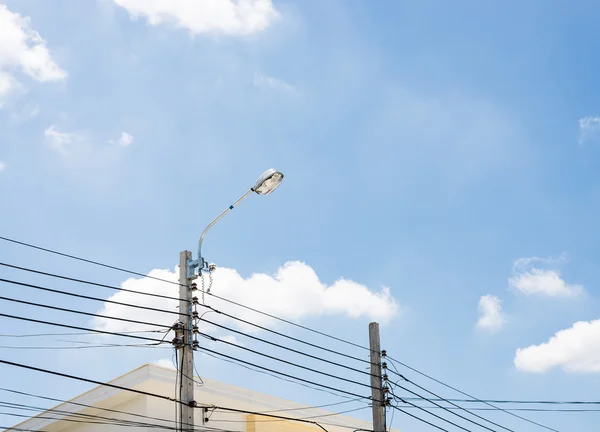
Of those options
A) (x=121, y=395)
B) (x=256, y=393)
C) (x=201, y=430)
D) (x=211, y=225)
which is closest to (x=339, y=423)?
(x=256, y=393)

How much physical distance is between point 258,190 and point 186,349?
3.25m

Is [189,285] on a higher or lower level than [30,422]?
higher

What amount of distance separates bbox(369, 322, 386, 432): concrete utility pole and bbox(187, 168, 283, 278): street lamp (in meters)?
6.39

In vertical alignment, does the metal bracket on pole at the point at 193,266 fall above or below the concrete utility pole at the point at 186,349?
above

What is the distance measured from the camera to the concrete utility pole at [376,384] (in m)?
19.2

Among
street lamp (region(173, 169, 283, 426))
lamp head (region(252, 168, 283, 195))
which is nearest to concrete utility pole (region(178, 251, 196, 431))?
street lamp (region(173, 169, 283, 426))

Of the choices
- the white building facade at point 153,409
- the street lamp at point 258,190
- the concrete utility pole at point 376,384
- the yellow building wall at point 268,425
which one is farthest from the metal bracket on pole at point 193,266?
the yellow building wall at point 268,425

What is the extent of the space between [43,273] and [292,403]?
33.8 ft

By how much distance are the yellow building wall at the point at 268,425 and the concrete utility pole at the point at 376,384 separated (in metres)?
A: 3.22

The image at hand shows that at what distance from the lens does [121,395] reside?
18891 millimetres

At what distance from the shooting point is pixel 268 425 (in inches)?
835

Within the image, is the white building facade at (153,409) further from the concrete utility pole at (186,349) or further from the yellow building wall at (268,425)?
the concrete utility pole at (186,349)

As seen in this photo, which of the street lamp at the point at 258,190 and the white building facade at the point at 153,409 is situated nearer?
the street lamp at the point at 258,190

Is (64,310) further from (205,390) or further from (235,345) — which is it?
(205,390)
